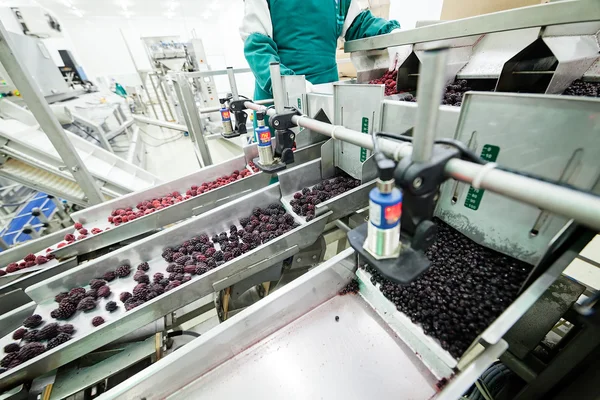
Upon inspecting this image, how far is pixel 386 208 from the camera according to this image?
0.39 metres

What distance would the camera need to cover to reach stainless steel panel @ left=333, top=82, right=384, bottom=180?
42.6 inches

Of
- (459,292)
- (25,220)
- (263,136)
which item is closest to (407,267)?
(459,292)

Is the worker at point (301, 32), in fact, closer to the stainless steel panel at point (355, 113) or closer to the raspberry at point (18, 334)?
the stainless steel panel at point (355, 113)

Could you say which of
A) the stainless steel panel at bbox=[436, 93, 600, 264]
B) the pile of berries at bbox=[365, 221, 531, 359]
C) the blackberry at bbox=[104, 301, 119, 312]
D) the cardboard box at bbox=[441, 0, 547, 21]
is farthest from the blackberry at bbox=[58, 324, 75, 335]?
the cardboard box at bbox=[441, 0, 547, 21]

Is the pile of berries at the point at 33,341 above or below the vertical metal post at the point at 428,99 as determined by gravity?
below

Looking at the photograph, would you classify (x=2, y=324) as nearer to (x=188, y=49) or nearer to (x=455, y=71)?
(x=455, y=71)

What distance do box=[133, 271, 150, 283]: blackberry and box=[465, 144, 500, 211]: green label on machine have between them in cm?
145

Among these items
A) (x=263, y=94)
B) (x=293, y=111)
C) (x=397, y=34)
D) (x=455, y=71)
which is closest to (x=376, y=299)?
(x=293, y=111)

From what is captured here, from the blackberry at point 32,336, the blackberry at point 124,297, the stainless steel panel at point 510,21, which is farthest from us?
the blackberry at point 124,297

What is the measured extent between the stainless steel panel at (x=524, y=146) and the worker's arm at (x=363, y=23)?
57.8 inches

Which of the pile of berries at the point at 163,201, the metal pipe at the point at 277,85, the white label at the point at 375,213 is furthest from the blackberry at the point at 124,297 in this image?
the white label at the point at 375,213

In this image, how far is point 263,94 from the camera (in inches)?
81.4

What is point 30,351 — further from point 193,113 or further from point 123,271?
point 193,113

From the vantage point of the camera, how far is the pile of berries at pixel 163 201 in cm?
163
